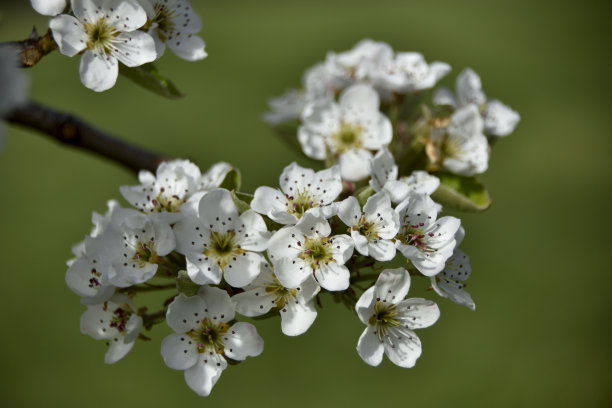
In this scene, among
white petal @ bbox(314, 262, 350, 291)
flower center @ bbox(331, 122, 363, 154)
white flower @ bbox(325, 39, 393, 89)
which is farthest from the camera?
white flower @ bbox(325, 39, 393, 89)

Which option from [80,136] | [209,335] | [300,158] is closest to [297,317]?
[209,335]

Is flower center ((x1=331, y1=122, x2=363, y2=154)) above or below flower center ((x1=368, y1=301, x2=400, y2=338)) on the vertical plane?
above

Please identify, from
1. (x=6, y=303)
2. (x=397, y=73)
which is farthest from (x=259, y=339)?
(x=6, y=303)

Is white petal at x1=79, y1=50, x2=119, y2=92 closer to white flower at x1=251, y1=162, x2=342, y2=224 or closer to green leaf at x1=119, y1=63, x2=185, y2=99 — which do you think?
green leaf at x1=119, y1=63, x2=185, y2=99

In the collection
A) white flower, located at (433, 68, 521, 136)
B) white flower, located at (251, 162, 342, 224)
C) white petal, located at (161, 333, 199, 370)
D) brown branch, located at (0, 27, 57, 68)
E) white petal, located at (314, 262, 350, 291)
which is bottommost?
white petal, located at (161, 333, 199, 370)

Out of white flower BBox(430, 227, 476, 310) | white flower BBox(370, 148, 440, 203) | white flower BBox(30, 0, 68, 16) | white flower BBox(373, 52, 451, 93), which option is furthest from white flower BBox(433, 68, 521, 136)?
white flower BBox(30, 0, 68, 16)
